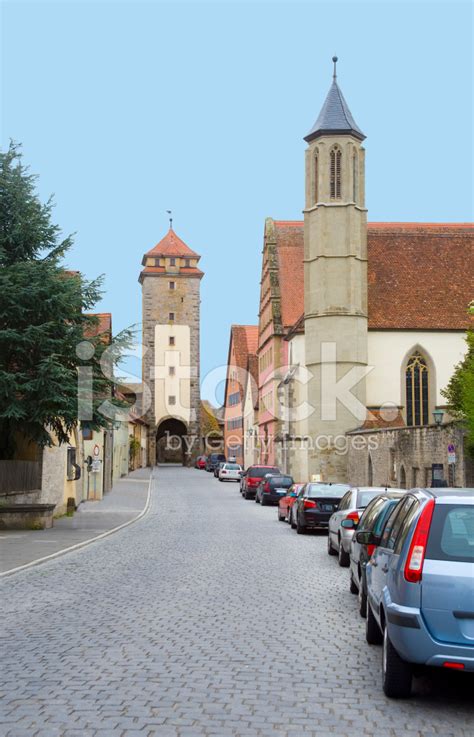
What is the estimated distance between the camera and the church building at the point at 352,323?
48.2 m

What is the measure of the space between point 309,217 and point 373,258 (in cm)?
565

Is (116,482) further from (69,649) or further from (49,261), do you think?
(69,649)

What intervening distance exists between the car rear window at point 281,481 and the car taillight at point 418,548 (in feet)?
105

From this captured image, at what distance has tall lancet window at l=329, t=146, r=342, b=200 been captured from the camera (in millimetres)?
48156

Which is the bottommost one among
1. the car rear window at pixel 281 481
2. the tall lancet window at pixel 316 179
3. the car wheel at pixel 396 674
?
the car wheel at pixel 396 674

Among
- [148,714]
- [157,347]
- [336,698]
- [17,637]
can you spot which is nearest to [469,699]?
[336,698]

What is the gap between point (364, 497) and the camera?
645 inches

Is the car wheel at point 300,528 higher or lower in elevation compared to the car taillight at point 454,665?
lower

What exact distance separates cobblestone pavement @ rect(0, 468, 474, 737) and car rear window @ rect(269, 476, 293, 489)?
73.3ft

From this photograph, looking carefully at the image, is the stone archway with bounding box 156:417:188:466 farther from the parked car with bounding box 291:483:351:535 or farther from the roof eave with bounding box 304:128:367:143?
the parked car with bounding box 291:483:351:535

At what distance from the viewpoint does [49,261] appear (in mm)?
24719

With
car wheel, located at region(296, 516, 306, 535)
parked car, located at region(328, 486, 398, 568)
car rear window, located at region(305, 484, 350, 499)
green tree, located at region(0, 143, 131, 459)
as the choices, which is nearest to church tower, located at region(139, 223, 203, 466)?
green tree, located at region(0, 143, 131, 459)

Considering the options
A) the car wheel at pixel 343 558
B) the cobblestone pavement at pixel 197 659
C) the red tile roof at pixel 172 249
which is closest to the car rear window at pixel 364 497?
the car wheel at pixel 343 558

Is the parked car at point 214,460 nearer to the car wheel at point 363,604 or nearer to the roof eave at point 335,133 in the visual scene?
the roof eave at point 335,133
